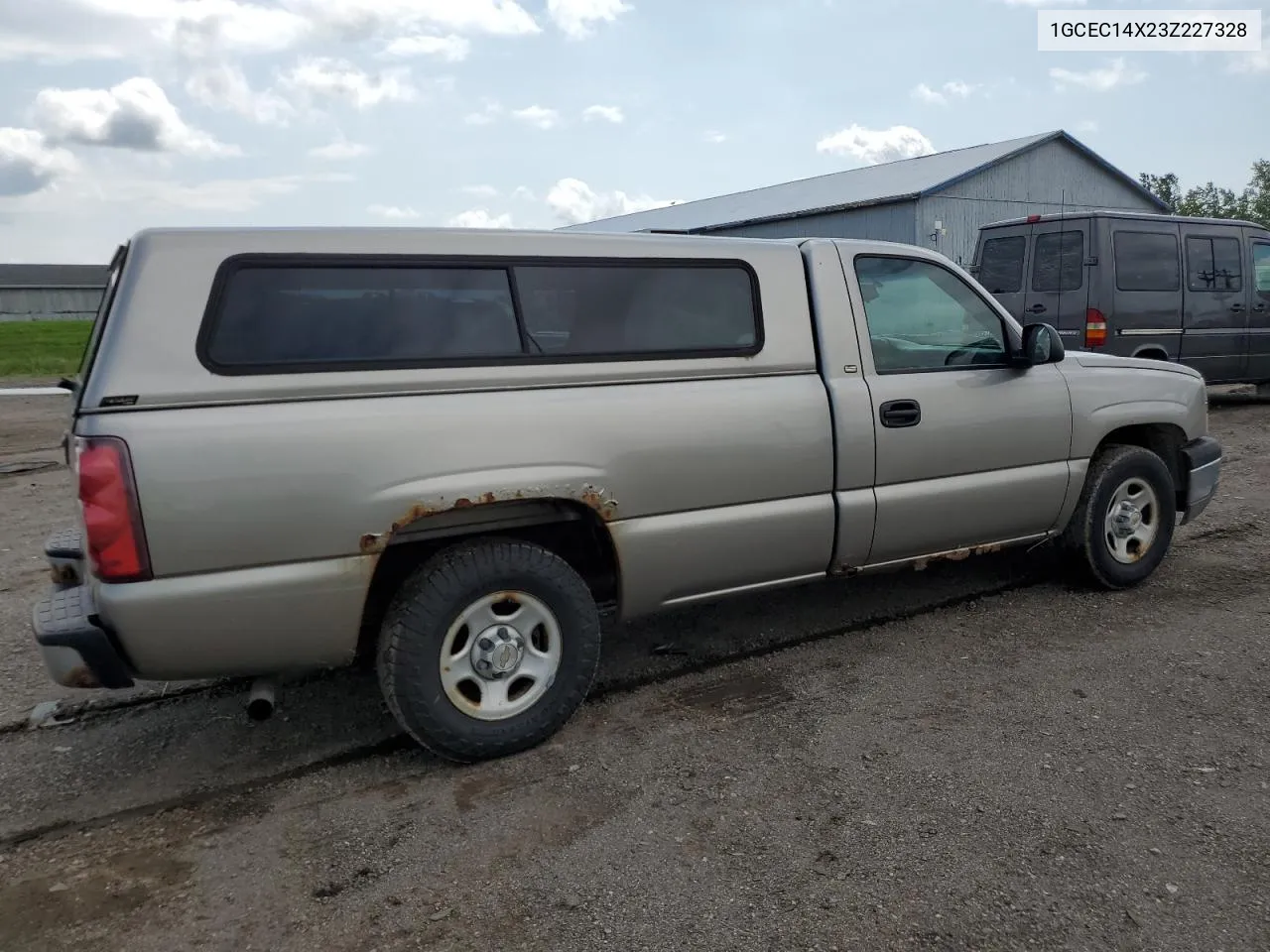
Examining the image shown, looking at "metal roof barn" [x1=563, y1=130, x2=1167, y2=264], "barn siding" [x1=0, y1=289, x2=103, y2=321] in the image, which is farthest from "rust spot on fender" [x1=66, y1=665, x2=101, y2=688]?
"barn siding" [x1=0, y1=289, x2=103, y2=321]

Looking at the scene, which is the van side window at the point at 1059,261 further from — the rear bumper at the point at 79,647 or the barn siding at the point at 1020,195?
the barn siding at the point at 1020,195

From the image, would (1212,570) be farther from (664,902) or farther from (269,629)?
(269,629)

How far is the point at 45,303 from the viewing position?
222 feet

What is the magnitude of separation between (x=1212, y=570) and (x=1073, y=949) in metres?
3.76

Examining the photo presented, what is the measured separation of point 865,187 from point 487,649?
2589 centimetres

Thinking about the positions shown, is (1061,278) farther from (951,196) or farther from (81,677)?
(951,196)

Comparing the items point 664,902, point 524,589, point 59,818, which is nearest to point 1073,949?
point 664,902

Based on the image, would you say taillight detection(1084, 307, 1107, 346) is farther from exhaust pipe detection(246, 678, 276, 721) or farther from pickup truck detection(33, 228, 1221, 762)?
exhaust pipe detection(246, 678, 276, 721)

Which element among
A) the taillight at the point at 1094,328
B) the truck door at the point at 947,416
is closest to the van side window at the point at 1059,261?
the taillight at the point at 1094,328

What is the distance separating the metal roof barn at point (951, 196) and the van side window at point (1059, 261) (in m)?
13.6

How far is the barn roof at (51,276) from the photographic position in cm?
7131

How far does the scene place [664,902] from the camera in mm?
2639

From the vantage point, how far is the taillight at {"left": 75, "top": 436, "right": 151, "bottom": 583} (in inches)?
110

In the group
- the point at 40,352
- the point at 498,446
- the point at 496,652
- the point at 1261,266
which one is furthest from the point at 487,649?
the point at 40,352
